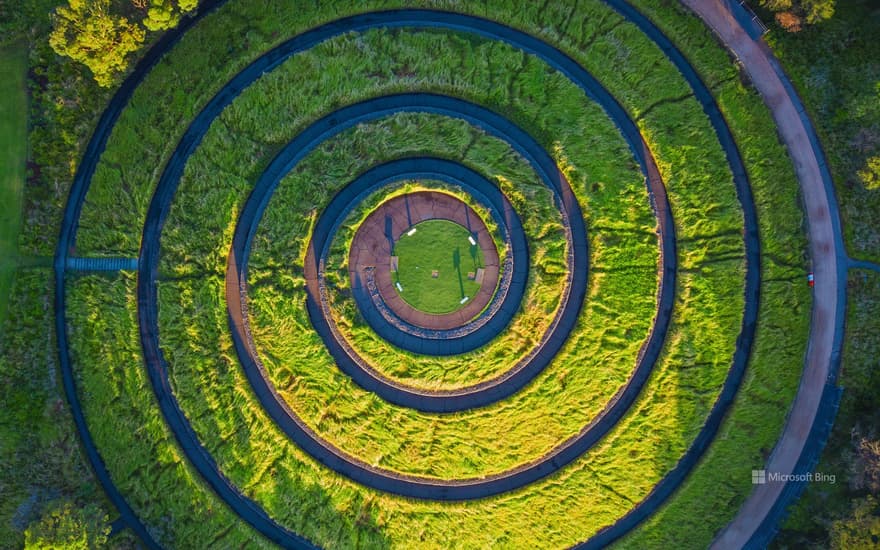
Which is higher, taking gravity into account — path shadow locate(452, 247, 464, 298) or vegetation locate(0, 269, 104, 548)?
path shadow locate(452, 247, 464, 298)

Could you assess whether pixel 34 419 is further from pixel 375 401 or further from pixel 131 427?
pixel 375 401

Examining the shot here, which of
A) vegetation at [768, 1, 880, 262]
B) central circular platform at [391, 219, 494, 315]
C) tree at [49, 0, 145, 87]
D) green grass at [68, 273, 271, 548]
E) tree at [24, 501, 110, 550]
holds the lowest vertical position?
tree at [24, 501, 110, 550]

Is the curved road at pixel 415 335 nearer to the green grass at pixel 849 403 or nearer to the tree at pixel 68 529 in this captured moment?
the green grass at pixel 849 403

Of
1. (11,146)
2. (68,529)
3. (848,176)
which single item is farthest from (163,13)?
(848,176)

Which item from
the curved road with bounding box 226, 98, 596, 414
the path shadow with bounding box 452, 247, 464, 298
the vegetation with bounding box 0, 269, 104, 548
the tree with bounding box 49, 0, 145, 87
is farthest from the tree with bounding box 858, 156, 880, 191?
the vegetation with bounding box 0, 269, 104, 548

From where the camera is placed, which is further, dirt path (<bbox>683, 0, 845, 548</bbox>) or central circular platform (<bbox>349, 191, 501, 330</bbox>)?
central circular platform (<bbox>349, 191, 501, 330</bbox>)

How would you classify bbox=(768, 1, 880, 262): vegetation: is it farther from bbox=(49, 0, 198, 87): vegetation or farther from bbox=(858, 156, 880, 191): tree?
bbox=(49, 0, 198, 87): vegetation
